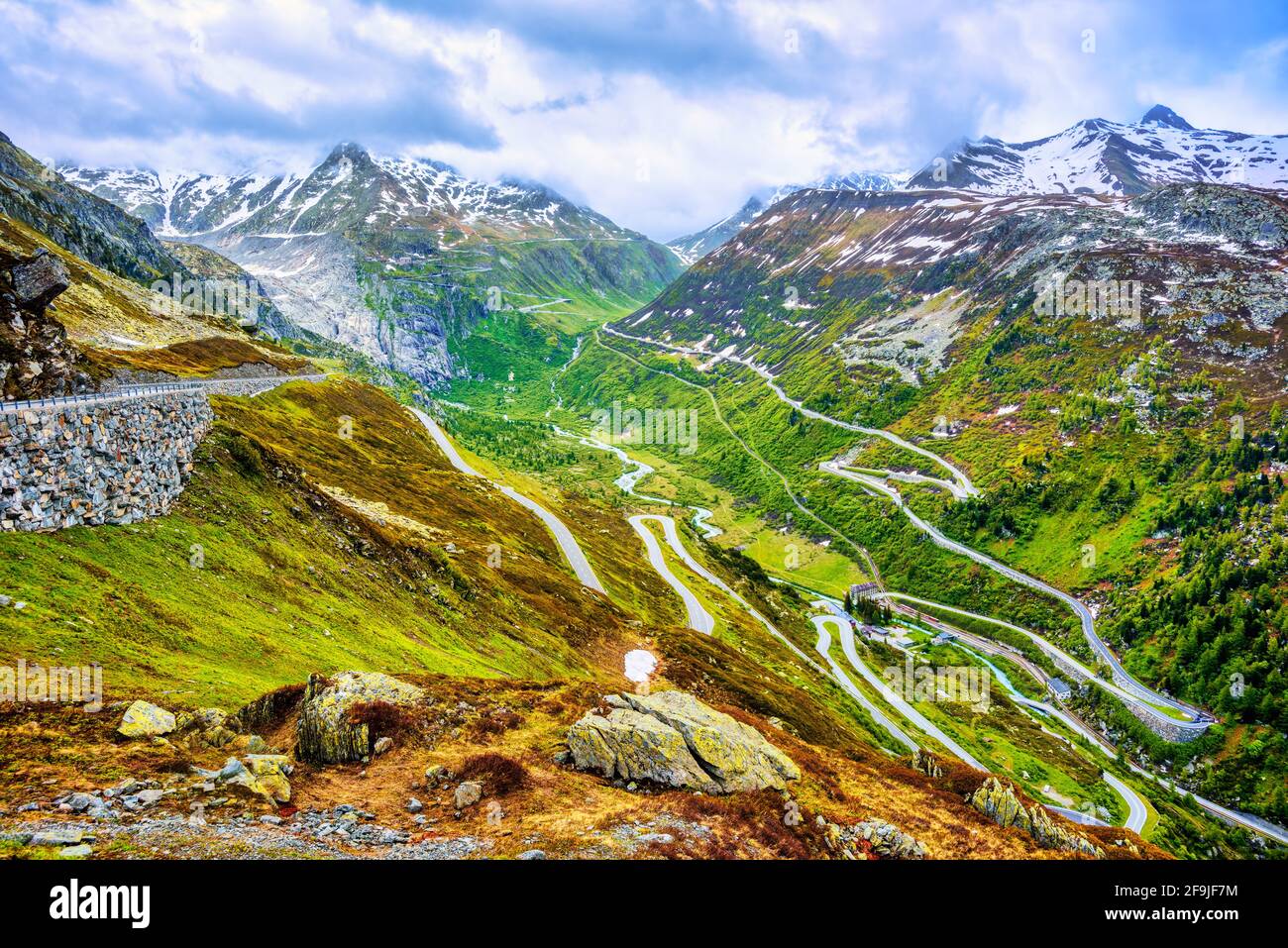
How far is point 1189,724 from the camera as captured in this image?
345 feet

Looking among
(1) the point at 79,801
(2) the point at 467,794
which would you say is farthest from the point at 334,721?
(1) the point at 79,801

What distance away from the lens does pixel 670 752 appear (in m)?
26.8

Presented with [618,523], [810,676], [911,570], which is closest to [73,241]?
[618,523]

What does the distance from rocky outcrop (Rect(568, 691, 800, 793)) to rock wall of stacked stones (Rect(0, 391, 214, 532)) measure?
1022 inches

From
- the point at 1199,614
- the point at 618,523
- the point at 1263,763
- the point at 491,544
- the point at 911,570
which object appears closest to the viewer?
the point at 491,544

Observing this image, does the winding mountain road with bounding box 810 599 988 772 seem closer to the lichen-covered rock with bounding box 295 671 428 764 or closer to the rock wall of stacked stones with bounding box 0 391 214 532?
the lichen-covered rock with bounding box 295 671 428 764

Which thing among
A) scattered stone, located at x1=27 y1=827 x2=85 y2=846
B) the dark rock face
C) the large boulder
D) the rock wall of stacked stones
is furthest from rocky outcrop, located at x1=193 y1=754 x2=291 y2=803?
the large boulder

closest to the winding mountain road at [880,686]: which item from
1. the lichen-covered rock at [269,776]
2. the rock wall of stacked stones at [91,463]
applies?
the lichen-covered rock at [269,776]

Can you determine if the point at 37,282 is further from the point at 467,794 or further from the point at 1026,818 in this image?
the point at 1026,818

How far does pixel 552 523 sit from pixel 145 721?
86196 mm

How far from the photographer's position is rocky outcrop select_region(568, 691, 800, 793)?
A: 85.9ft
